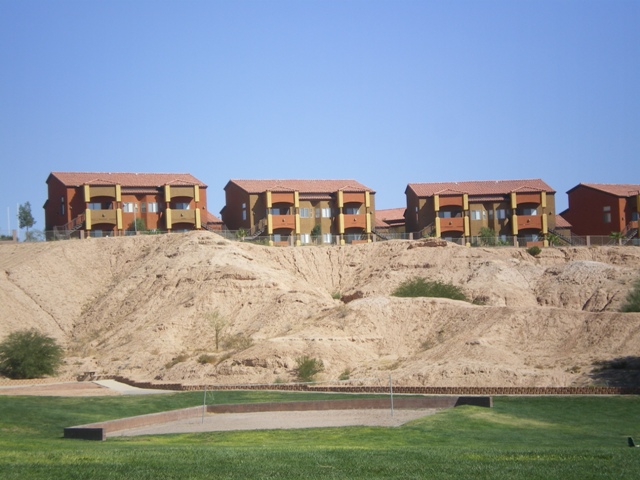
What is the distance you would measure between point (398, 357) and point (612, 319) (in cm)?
1105

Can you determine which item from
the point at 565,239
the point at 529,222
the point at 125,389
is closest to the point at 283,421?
the point at 125,389

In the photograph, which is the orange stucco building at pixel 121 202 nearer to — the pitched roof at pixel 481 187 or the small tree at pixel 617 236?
the pitched roof at pixel 481 187

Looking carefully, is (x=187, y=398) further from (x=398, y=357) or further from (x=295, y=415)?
(x=398, y=357)

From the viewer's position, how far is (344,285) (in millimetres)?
75688

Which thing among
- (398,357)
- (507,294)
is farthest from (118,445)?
(507,294)

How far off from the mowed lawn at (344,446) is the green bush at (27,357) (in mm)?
13562

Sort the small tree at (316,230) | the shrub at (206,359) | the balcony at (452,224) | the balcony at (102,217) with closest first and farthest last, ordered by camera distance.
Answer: the shrub at (206,359) < the balcony at (102,217) < the small tree at (316,230) < the balcony at (452,224)

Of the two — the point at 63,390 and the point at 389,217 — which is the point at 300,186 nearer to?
the point at 389,217

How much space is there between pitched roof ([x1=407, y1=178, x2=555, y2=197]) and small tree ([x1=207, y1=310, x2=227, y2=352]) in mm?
36329

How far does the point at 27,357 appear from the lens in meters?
52.6

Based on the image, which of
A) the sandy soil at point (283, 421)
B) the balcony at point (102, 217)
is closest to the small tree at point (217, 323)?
the sandy soil at point (283, 421)

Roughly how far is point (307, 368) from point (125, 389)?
8978mm

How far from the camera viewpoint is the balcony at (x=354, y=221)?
8956 centimetres

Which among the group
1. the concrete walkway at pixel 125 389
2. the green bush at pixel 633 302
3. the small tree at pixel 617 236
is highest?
the small tree at pixel 617 236
